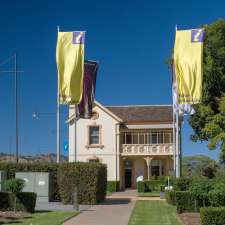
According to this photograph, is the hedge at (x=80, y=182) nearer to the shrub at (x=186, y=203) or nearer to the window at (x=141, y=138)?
the shrub at (x=186, y=203)

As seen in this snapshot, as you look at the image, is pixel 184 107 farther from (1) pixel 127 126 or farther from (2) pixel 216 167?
(1) pixel 127 126

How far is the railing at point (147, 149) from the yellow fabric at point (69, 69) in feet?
95.4

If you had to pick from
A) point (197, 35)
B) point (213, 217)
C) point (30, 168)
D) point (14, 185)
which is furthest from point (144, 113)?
point (213, 217)

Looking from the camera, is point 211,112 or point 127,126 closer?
point 211,112

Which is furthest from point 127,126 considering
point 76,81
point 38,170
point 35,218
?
point 35,218

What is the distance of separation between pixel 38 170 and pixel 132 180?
26.7 m

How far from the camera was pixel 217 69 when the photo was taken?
46.0 metres

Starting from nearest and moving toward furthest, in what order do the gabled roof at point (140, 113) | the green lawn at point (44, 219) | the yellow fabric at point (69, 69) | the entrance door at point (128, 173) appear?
1. the green lawn at point (44, 219)
2. the yellow fabric at point (69, 69)
3. the gabled roof at point (140, 113)
4. the entrance door at point (128, 173)

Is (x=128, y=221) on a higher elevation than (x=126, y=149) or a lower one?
lower

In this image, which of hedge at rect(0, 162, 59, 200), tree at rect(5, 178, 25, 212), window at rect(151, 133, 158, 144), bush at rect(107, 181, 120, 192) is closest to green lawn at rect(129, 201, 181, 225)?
tree at rect(5, 178, 25, 212)

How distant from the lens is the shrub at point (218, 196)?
22.1m

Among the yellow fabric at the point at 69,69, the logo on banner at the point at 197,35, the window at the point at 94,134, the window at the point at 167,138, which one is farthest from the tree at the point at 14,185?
the window at the point at 167,138

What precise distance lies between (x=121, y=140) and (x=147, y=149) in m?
2.95

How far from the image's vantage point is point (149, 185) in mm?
53438
